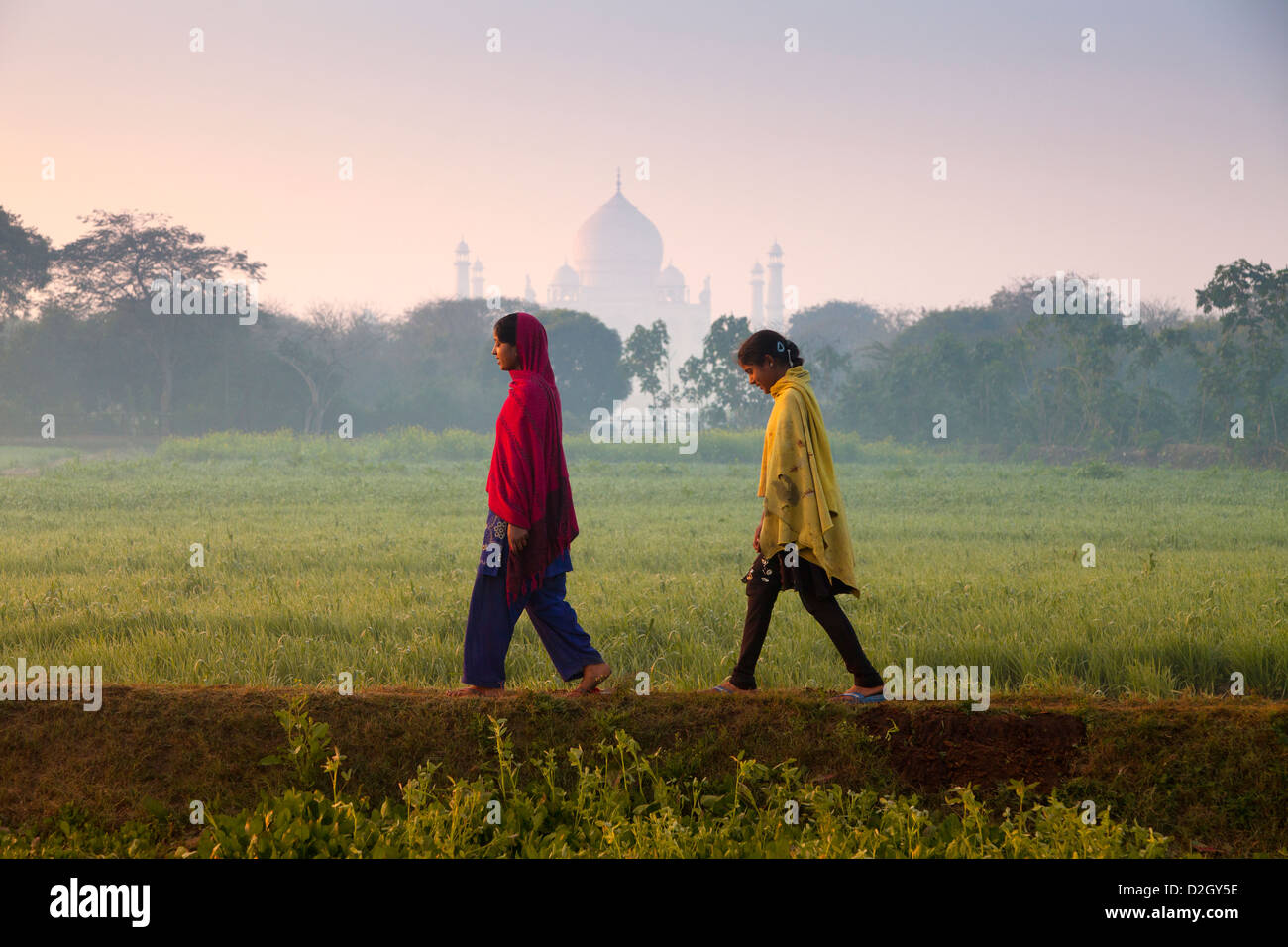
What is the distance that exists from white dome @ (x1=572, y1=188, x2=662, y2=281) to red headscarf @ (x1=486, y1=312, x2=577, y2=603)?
81.1 m

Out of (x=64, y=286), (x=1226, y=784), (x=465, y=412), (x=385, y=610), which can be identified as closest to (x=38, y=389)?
(x=64, y=286)

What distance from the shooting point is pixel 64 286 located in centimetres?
3747

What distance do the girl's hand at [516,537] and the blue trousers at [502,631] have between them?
172 millimetres

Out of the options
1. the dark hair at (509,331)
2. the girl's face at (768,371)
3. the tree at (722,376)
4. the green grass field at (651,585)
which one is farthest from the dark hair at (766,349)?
the tree at (722,376)

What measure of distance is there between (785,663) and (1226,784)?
90.5 inches

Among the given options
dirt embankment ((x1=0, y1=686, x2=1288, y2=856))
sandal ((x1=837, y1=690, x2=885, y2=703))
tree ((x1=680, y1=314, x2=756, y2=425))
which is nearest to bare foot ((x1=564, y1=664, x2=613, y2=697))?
dirt embankment ((x1=0, y1=686, x2=1288, y2=856))

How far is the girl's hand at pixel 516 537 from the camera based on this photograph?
15.9ft

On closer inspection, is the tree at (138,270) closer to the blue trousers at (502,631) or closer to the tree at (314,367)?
the tree at (314,367)

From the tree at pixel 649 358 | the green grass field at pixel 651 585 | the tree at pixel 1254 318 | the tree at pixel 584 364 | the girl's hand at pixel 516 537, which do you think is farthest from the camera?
the tree at pixel 584 364

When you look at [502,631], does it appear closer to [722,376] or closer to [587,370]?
[722,376]

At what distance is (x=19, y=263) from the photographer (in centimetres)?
3475

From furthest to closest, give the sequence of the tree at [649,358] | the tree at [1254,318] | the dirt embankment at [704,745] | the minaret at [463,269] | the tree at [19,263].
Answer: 1. the minaret at [463,269]
2. the tree at [649,358]
3. the tree at [19,263]
4. the tree at [1254,318]
5. the dirt embankment at [704,745]

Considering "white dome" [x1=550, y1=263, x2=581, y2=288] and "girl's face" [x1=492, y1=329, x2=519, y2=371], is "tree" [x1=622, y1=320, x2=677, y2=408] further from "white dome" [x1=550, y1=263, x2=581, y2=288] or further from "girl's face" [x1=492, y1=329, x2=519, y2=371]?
"white dome" [x1=550, y1=263, x2=581, y2=288]
